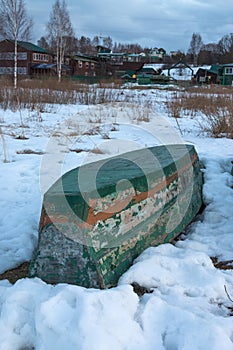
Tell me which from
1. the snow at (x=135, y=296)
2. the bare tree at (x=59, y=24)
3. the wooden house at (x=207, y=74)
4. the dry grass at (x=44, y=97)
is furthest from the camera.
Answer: the wooden house at (x=207, y=74)

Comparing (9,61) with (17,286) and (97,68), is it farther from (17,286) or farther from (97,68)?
(17,286)

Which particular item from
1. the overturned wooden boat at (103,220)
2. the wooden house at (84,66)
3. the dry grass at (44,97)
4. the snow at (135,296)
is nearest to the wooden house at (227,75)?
the wooden house at (84,66)

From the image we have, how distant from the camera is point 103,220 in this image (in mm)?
2326

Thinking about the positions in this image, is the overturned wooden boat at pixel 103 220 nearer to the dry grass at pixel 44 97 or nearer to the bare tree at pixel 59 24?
the dry grass at pixel 44 97

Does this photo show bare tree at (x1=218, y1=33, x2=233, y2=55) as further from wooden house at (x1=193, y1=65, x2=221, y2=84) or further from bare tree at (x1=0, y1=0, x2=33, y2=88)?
bare tree at (x1=0, y1=0, x2=33, y2=88)

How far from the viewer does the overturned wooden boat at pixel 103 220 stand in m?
2.20

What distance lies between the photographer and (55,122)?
9.93m

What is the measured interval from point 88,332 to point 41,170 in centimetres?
365

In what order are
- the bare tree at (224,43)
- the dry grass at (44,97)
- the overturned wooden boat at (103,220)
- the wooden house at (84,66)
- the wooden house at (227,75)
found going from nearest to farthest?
1. the overturned wooden boat at (103,220)
2. the dry grass at (44,97)
3. the wooden house at (227,75)
4. the wooden house at (84,66)
5. the bare tree at (224,43)

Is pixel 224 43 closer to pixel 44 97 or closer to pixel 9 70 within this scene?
pixel 9 70

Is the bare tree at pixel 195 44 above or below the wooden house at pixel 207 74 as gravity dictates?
above

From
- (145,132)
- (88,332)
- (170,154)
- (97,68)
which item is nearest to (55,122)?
(145,132)

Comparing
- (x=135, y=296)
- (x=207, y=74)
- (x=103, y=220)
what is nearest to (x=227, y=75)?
(x=207, y=74)

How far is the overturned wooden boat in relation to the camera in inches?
86.7
